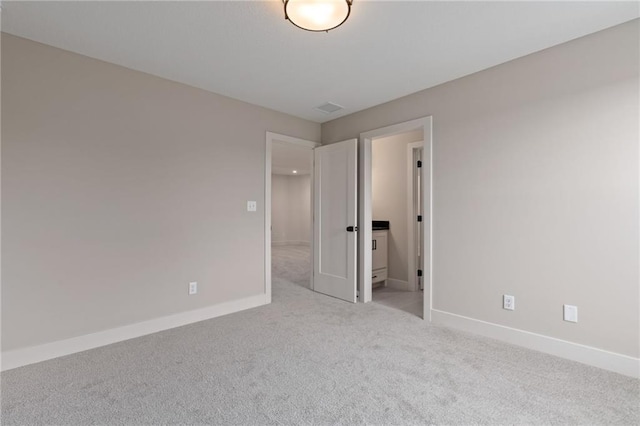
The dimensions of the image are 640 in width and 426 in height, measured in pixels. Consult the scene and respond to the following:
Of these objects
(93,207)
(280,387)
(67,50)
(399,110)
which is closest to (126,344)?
(93,207)

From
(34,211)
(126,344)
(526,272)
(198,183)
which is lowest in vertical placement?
(126,344)

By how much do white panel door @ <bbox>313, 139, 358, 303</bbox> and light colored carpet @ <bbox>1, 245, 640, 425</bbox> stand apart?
111cm

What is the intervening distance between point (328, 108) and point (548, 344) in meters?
3.13

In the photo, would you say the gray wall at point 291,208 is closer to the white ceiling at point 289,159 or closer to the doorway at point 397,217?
the white ceiling at point 289,159

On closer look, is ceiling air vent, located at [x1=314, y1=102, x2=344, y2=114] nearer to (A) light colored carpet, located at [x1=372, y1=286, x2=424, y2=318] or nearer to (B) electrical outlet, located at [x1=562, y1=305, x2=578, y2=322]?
(A) light colored carpet, located at [x1=372, y1=286, x2=424, y2=318]

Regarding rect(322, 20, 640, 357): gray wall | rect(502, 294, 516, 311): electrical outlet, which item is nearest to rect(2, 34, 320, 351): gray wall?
rect(322, 20, 640, 357): gray wall

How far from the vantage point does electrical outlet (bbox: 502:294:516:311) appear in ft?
8.25

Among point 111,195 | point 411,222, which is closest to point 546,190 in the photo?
point 411,222

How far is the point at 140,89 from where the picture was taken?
2.73m

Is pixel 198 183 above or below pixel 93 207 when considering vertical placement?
above

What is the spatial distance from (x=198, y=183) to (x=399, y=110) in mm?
2298

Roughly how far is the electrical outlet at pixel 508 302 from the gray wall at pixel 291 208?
7.78 metres

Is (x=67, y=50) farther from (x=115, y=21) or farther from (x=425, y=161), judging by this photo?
(x=425, y=161)

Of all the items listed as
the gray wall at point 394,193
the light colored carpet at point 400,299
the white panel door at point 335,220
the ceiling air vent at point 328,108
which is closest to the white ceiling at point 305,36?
the ceiling air vent at point 328,108
